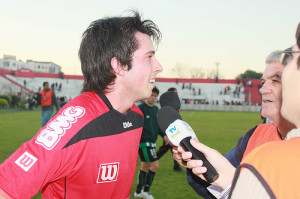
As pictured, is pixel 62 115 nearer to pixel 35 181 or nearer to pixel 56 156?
pixel 56 156

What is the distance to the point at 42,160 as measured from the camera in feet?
5.23

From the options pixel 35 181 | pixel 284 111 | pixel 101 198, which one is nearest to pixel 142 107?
pixel 101 198

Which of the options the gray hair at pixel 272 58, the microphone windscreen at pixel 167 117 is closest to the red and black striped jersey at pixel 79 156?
the microphone windscreen at pixel 167 117

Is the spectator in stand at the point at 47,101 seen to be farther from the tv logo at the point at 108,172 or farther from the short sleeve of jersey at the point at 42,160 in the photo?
the short sleeve of jersey at the point at 42,160

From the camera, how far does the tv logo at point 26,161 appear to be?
1.54 metres

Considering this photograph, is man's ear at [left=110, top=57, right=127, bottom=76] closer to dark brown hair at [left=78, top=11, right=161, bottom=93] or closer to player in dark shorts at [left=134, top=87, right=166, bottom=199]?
dark brown hair at [left=78, top=11, right=161, bottom=93]

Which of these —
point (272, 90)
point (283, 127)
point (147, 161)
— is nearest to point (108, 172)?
point (283, 127)

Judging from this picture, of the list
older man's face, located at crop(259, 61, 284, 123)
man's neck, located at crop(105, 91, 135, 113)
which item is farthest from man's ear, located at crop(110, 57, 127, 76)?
older man's face, located at crop(259, 61, 284, 123)

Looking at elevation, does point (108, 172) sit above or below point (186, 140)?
below

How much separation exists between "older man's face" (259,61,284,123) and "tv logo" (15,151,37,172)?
5.95 ft

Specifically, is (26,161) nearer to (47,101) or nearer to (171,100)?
(171,100)

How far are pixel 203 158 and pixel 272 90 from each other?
4.14 ft

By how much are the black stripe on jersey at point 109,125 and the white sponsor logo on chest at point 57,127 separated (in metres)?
0.08

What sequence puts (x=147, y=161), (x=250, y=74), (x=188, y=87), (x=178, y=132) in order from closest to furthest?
(x=178, y=132)
(x=147, y=161)
(x=188, y=87)
(x=250, y=74)
